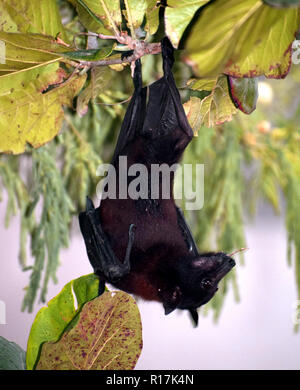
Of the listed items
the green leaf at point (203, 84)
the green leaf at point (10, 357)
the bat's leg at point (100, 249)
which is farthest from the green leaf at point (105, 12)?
the green leaf at point (10, 357)

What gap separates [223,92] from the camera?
0.53 m

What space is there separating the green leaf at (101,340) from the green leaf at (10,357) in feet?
0.27

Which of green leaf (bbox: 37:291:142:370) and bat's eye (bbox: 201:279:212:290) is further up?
bat's eye (bbox: 201:279:212:290)

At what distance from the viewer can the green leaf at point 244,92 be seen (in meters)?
0.47

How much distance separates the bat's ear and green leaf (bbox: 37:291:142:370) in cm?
7

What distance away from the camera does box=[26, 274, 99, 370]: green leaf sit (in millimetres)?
555

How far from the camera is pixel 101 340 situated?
1.65ft

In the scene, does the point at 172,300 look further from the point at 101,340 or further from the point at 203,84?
the point at 203,84

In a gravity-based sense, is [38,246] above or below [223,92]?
below

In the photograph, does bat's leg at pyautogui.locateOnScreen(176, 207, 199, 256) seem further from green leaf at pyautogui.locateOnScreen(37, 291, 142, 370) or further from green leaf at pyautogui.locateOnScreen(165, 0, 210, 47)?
green leaf at pyautogui.locateOnScreen(165, 0, 210, 47)

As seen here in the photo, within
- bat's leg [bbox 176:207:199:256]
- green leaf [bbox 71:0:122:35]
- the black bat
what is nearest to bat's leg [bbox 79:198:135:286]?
the black bat
